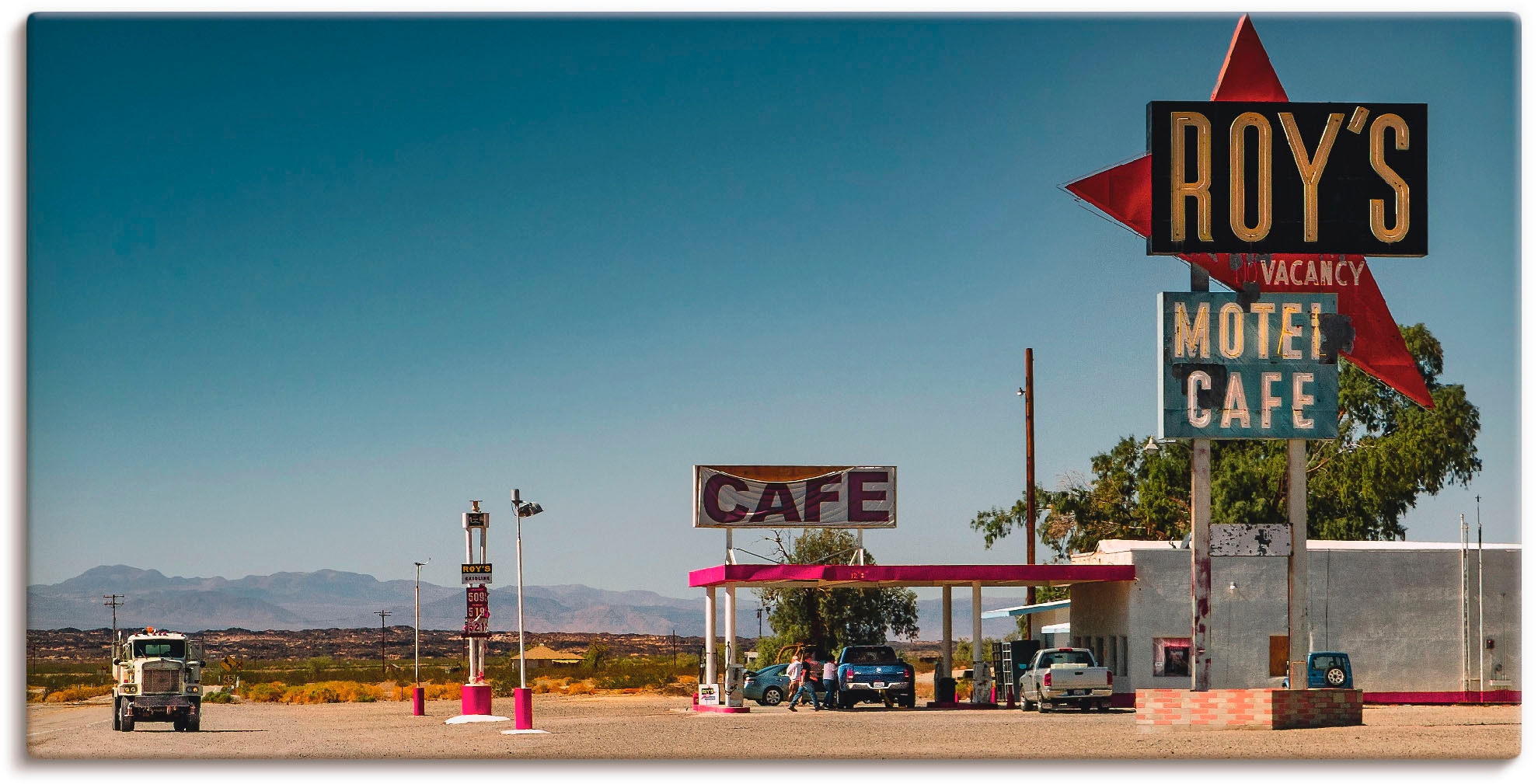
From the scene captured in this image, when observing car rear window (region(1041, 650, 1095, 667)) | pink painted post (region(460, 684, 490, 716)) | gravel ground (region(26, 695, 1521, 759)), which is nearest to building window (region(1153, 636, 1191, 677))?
car rear window (region(1041, 650, 1095, 667))

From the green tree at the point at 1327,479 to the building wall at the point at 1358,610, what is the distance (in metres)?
21.8

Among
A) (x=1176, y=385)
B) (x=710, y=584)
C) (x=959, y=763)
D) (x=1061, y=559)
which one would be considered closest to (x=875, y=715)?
(x=710, y=584)

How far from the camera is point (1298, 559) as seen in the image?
29391 millimetres

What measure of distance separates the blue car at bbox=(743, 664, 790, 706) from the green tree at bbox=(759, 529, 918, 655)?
75.8 ft

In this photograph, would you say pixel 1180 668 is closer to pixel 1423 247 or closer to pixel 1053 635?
pixel 1423 247

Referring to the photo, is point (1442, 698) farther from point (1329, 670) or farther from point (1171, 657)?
point (1171, 657)

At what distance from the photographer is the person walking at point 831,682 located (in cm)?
4131

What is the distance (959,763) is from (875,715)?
14093 millimetres

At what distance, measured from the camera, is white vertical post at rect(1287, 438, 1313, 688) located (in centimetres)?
2861

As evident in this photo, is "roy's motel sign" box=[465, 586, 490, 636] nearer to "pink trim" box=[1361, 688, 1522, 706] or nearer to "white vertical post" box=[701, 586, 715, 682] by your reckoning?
"white vertical post" box=[701, 586, 715, 682]

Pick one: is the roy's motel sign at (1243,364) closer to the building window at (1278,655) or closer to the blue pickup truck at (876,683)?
the building window at (1278,655)

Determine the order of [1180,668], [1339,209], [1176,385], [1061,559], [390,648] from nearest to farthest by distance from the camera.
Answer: [1339,209]
[1176,385]
[1180,668]
[1061,559]
[390,648]

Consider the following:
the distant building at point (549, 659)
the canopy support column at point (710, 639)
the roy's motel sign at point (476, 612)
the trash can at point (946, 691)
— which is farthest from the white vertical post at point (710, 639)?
the distant building at point (549, 659)

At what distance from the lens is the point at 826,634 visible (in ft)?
238
